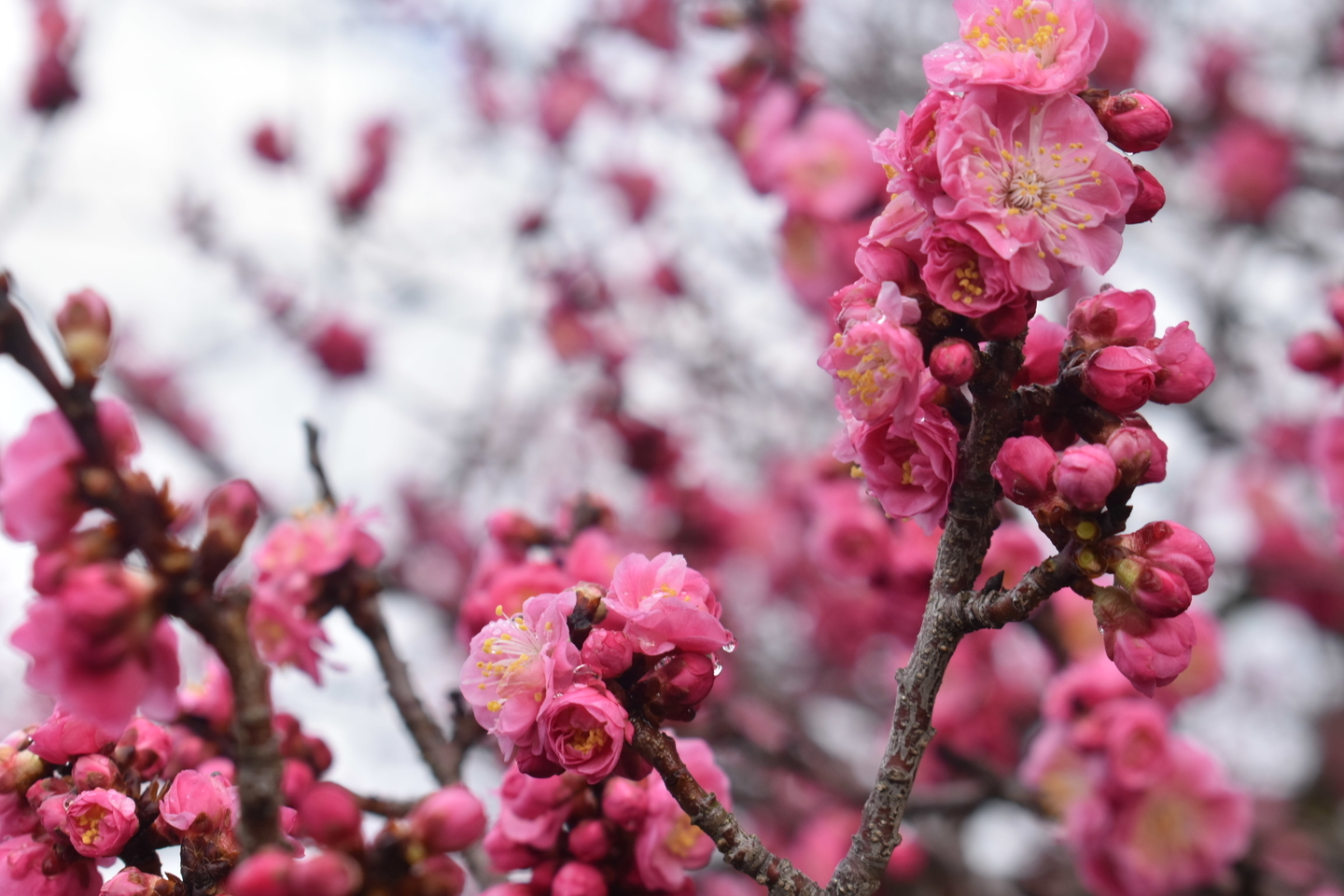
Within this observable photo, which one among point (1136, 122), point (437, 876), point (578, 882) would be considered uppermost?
point (1136, 122)

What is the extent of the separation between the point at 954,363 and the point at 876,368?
0.29 ft

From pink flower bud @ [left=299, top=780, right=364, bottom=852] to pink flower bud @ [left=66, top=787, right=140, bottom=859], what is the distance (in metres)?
0.38

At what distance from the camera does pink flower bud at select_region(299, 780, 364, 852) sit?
0.84 m

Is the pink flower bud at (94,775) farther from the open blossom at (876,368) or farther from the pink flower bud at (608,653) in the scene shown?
the open blossom at (876,368)

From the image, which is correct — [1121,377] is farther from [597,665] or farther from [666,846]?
[666,846]

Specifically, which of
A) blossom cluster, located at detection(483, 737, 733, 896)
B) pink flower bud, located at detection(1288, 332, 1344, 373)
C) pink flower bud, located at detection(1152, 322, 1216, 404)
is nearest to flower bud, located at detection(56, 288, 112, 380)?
blossom cluster, located at detection(483, 737, 733, 896)

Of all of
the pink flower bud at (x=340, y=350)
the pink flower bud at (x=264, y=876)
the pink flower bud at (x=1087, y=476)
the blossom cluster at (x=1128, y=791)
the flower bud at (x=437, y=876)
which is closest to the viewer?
the pink flower bud at (x=264, y=876)

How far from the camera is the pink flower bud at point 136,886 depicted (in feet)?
3.41

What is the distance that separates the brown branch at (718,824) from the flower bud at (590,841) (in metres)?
0.28

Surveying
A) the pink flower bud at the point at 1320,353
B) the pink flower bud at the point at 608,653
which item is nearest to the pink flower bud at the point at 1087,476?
the pink flower bud at the point at 608,653

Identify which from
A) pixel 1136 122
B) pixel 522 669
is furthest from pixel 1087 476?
pixel 522 669

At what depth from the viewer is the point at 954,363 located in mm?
1014

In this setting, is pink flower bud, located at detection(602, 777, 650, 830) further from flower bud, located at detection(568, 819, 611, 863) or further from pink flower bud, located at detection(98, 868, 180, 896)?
pink flower bud, located at detection(98, 868, 180, 896)

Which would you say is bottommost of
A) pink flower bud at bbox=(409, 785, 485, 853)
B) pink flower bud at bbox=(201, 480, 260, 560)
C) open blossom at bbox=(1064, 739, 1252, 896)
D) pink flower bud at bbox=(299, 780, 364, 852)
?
open blossom at bbox=(1064, 739, 1252, 896)
